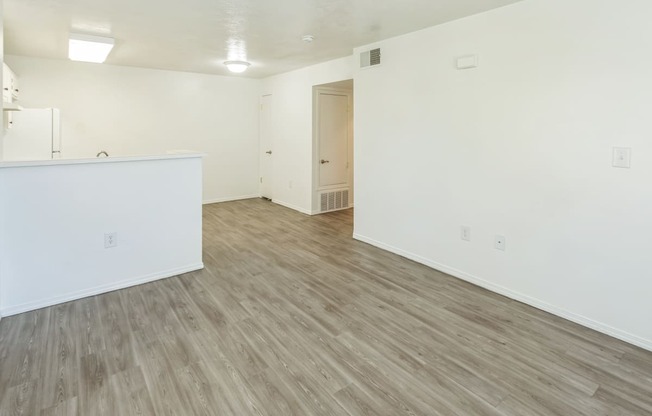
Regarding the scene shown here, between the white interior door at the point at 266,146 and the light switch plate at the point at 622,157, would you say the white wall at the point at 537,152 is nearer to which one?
the light switch plate at the point at 622,157

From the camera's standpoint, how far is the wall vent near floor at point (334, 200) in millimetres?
6430

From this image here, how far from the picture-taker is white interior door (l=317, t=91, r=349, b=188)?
20.2ft

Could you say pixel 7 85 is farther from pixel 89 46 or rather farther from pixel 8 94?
pixel 89 46

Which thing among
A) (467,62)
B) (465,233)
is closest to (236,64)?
(467,62)

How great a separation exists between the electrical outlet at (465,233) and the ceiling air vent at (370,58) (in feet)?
7.07

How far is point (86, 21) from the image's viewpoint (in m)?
3.56

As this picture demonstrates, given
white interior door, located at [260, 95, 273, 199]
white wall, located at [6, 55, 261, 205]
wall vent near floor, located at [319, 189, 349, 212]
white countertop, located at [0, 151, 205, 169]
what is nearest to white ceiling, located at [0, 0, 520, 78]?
white wall, located at [6, 55, 261, 205]

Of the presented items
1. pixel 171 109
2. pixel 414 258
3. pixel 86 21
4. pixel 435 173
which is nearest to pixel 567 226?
pixel 435 173

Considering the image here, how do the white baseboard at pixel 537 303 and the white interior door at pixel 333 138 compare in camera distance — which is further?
the white interior door at pixel 333 138

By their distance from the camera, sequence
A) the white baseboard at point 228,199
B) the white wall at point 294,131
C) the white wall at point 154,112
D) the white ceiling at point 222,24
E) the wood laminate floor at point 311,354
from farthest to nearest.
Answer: the white baseboard at point 228,199 → the white wall at point 294,131 → the white wall at point 154,112 → the white ceiling at point 222,24 → the wood laminate floor at point 311,354

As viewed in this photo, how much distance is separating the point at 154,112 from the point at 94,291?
406 centimetres

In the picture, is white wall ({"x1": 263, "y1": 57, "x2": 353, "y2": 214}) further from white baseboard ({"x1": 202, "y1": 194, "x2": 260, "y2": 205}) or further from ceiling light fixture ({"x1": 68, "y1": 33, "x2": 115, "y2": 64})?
ceiling light fixture ({"x1": 68, "y1": 33, "x2": 115, "y2": 64})

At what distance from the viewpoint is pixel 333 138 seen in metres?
6.37

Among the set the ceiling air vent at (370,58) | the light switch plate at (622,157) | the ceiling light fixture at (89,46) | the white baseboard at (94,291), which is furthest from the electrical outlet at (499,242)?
the ceiling light fixture at (89,46)
